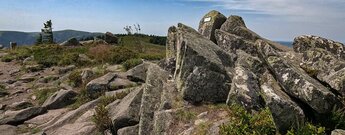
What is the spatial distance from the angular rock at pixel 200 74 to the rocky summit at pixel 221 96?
0.13 ft

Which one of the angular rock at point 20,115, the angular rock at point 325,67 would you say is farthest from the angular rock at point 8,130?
the angular rock at point 325,67

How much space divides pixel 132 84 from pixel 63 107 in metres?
4.80

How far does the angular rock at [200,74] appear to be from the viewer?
1574cm

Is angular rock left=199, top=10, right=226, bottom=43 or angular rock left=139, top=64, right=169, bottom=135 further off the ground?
angular rock left=199, top=10, right=226, bottom=43

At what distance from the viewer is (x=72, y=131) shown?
19.7 metres

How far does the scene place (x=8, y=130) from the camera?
22.1 m

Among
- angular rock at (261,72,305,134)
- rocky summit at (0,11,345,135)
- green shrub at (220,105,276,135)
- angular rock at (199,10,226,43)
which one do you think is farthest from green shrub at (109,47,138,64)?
angular rock at (261,72,305,134)

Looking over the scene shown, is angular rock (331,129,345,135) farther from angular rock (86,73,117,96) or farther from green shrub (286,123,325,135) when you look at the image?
angular rock (86,73,117,96)

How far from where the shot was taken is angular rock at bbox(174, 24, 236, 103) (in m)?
15.7

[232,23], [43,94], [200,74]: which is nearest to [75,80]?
[43,94]

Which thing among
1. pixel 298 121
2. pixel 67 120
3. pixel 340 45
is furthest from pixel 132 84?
pixel 298 121

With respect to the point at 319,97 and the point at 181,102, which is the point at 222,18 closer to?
the point at 181,102

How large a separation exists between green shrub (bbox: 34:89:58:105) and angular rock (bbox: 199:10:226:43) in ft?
43.1

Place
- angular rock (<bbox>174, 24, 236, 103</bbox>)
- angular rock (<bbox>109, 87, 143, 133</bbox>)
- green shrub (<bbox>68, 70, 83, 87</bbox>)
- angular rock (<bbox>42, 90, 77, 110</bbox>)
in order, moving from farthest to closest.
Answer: green shrub (<bbox>68, 70, 83, 87</bbox>), angular rock (<bbox>42, 90, 77, 110</bbox>), angular rock (<bbox>109, 87, 143, 133</bbox>), angular rock (<bbox>174, 24, 236, 103</bbox>)
